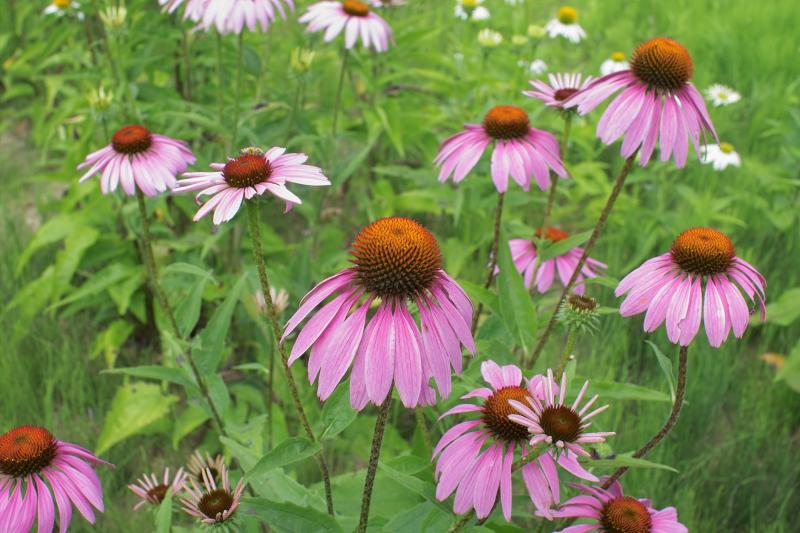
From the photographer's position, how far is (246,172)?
96 cm

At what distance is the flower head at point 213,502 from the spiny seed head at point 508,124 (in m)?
0.82

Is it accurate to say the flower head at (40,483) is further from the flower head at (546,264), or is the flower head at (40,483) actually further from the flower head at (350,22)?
the flower head at (350,22)

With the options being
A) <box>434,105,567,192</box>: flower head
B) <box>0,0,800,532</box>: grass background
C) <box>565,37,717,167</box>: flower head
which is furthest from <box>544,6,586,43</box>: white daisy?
<box>565,37,717,167</box>: flower head

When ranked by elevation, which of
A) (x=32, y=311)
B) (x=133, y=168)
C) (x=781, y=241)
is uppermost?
(x=133, y=168)

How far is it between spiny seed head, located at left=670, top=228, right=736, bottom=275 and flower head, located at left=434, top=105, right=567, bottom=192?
36 cm

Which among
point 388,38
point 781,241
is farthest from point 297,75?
point 781,241

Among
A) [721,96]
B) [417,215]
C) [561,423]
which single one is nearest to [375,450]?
[561,423]

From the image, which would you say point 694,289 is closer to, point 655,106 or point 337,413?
point 655,106

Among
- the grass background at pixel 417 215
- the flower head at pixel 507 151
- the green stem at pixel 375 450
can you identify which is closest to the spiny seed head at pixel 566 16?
the grass background at pixel 417 215

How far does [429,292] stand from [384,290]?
0.06 m

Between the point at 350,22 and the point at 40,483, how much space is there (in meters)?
1.52

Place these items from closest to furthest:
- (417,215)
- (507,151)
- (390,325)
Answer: (390,325) → (507,151) → (417,215)

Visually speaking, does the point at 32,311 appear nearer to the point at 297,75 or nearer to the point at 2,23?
the point at 297,75

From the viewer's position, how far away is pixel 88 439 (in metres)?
2.01
